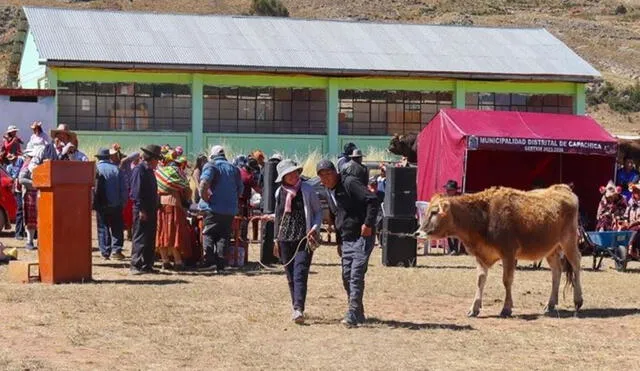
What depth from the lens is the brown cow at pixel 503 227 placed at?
48.9ft

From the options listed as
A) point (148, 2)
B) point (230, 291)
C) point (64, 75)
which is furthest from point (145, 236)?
point (148, 2)

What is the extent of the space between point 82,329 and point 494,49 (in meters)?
31.7

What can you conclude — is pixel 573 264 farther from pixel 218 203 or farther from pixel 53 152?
pixel 53 152

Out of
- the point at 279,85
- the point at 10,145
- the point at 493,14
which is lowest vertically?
the point at 10,145

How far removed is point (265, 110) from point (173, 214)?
2167 cm

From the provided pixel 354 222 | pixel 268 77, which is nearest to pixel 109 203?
pixel 354 222

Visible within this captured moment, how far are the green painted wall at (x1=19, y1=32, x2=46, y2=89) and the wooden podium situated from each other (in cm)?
2163

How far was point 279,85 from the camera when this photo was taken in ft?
131

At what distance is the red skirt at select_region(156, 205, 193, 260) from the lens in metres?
18.6

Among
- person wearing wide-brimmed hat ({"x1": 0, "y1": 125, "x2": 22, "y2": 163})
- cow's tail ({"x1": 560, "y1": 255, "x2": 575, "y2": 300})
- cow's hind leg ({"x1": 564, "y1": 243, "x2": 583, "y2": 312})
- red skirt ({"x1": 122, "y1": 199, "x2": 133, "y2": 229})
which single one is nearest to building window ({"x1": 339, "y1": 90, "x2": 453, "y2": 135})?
person wearing wide-brimmed hat ({"x1": 0, "y1": 125, "x2": 22, "y2": 163})

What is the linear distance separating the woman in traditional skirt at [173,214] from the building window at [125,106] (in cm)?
1946

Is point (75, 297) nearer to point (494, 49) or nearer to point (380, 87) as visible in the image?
point (380, 87)

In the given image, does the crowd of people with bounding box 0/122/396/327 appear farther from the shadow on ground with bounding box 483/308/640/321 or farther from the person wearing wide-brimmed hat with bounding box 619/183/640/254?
the person wearing wide-brimmed hat with bounding box 619/183/640/254

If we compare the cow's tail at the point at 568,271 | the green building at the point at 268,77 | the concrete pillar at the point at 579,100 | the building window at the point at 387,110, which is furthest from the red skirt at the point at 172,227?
the concrete pillar at the point at 579,100
